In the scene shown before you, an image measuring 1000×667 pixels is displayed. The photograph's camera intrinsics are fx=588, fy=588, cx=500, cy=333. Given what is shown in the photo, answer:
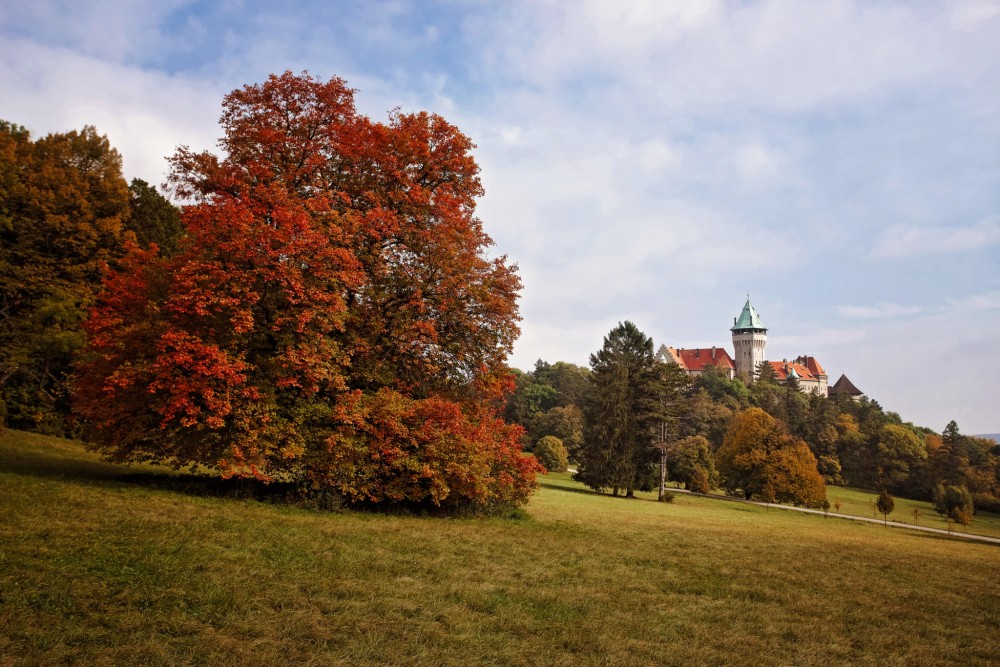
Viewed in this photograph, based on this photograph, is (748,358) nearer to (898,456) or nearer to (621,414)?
(898,456)

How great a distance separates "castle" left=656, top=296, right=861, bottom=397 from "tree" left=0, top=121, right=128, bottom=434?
12362 centimetres

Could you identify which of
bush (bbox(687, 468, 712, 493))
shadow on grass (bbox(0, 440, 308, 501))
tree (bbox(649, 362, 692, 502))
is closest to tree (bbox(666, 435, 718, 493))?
bush (bbox(687, 468, 712, 493))

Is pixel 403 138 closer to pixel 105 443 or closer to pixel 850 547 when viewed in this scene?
pixel 105 443

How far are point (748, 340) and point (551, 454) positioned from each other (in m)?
98.1

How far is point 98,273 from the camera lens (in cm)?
2816

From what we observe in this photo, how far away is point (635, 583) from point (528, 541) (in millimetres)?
3805

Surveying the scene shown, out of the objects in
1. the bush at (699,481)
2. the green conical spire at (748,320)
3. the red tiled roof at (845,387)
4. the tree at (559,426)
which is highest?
the green conical spire at (748,320)

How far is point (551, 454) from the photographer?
6034 cm

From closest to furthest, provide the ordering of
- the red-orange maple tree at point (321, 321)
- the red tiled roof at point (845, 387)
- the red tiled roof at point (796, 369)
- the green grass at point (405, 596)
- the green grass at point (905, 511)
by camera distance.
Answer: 1. the green grass at point (405, 596)
2. the red-orange maple tree at point (321, 321)
3. the green grass at point (905, 511)
4. the red tiled roof at point (845, 387)
5. the red tiled roof at point (796, 369)

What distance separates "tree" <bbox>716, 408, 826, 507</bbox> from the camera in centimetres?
4603

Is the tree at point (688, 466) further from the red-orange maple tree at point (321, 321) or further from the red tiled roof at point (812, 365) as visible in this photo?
the red tiled roof at point (812, 365)

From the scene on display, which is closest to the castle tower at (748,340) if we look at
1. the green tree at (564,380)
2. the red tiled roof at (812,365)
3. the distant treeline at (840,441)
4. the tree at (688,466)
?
the red tiled roof at (812,365)

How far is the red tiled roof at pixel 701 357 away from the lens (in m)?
138

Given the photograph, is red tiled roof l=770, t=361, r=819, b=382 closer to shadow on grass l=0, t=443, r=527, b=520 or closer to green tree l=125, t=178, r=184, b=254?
green tree l=125, t=178, r=184, b=254
